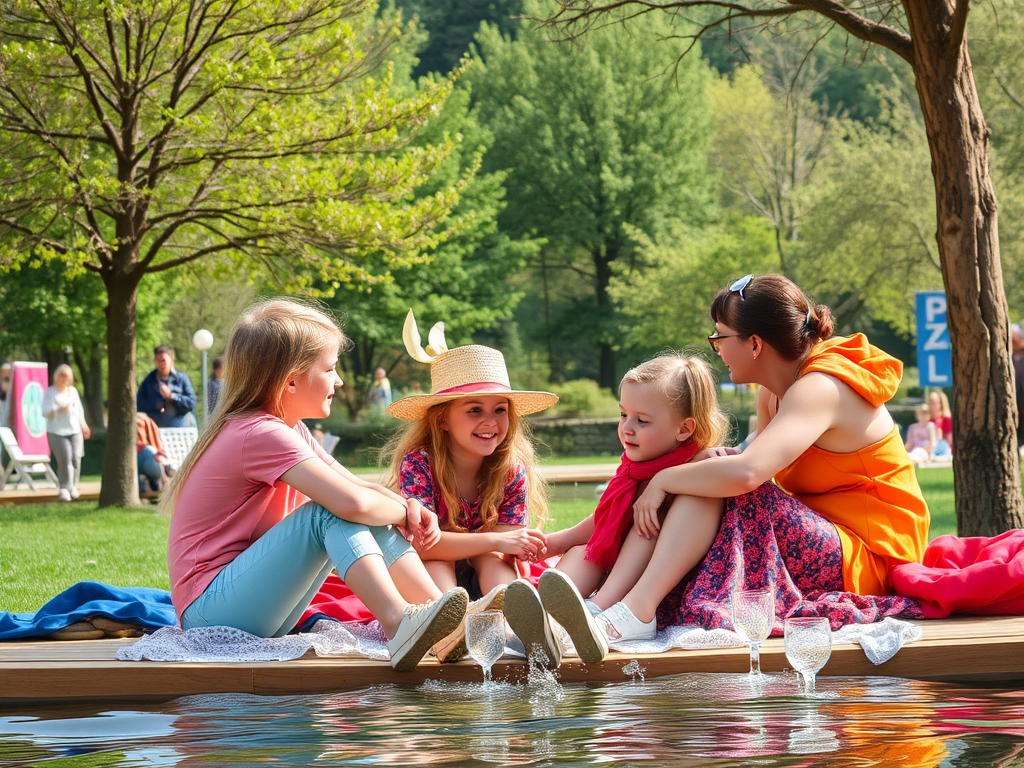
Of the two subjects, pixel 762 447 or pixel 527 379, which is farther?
pixel 527 379

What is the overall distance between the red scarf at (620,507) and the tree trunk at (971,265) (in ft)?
8.40

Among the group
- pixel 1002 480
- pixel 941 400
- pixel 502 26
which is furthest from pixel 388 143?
pixel 502 26

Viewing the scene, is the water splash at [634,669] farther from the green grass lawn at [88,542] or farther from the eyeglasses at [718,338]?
the green grass lawn at [88,542]

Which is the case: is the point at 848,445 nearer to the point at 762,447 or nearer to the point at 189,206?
the point at 762,447

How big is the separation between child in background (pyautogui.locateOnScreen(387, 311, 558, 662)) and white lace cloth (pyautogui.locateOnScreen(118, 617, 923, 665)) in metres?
0.54

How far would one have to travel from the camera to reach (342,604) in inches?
184

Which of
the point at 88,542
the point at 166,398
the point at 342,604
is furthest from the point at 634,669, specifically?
the point at 166,398

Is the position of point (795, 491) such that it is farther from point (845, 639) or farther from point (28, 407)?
point (28, 407)

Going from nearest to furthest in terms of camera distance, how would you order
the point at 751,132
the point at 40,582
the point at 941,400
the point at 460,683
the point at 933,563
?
the point at 460,683
the point at 933,563
the point at 40,582
the point at 941,400
the point at 751,132

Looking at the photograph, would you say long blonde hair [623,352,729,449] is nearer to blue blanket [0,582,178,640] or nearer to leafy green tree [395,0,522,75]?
blue blanket [0,582,178,640]

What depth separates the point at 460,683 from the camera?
3.75 metres

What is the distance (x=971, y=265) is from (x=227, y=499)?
4.15 meters

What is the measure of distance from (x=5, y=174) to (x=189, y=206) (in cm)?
182

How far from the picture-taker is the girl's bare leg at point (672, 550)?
390 centimetres
